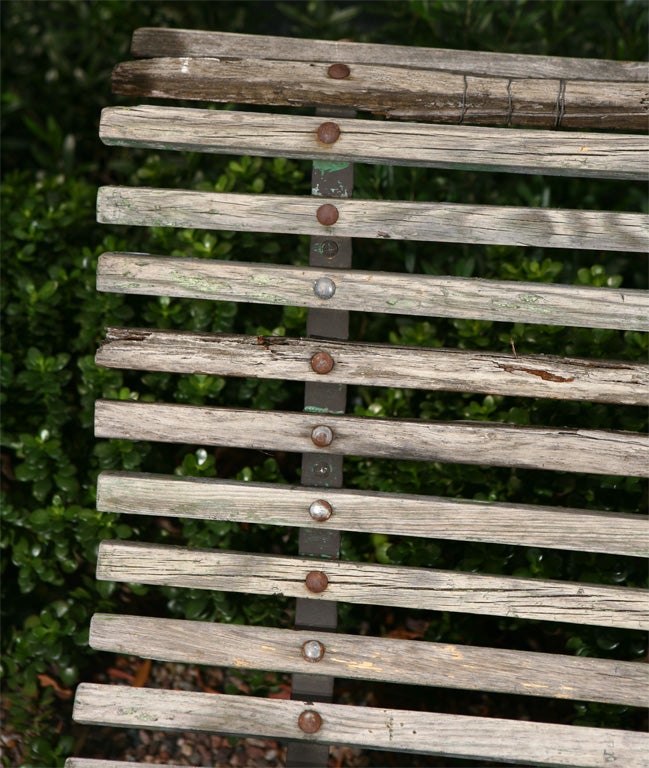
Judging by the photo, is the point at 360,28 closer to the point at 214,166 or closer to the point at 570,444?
the point at 214,166

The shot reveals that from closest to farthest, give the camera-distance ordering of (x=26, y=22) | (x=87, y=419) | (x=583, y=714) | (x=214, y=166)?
(x=583, y=714)
(x=87, y=419)
(x=214, y=166)
(x=26, y=22)

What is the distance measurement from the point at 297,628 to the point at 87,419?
0.97 meters

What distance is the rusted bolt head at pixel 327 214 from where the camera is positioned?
2252 mm

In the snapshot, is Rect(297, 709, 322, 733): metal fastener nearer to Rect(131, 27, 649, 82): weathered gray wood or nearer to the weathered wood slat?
the weathered wood slat

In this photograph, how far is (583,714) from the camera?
8.59 feet

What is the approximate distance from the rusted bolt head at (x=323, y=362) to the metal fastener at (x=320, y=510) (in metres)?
0.34

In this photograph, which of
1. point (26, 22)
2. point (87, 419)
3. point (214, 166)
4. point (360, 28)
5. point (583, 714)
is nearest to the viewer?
point (583, 714)

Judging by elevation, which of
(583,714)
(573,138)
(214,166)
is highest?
(573,138)

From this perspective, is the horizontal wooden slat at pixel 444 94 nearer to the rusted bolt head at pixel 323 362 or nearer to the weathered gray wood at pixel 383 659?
the rusted bolt head at pixel 323 362

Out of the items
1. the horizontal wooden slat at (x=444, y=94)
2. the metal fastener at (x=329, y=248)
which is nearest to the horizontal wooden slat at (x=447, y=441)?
the metal fastener at (x=329, y=248)

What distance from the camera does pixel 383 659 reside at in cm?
233

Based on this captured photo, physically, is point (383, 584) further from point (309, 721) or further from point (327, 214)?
point (327, 214)

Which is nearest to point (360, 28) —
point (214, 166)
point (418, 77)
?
point (214, 166)

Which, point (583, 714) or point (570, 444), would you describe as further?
point (583, 714)
